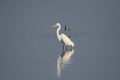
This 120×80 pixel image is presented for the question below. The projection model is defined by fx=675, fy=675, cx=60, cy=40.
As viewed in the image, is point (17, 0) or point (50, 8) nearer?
point (50, 8)

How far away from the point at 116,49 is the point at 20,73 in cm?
429

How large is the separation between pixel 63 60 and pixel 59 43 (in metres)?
4.03

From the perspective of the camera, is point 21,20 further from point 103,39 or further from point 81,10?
point 103,39

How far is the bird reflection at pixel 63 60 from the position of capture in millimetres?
18450

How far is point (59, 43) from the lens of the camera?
24016 millimetres

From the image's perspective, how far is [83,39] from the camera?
81.0 feet

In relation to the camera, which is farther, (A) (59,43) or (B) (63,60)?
Answer: (A) (59,43)

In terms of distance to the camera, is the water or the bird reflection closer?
the water

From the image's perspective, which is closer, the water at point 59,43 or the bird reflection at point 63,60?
the water at point 59,43

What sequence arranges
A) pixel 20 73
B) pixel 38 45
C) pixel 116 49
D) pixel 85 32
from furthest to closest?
pixel 85 32 < pixel 38 45 < pixel 116 49 < pixel 20 73

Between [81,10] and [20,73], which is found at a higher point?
[81,10]

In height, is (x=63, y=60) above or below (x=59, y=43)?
below

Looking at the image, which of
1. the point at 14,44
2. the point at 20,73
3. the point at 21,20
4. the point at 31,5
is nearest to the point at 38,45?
the point at 14,44

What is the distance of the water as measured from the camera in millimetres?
18203
